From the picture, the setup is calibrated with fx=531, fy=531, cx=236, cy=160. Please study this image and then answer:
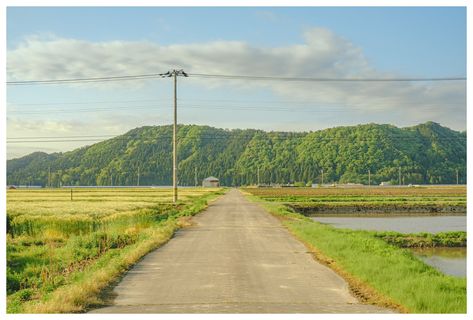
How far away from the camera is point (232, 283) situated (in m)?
11.3

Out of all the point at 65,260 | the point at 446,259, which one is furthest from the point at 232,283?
the point at 446,259

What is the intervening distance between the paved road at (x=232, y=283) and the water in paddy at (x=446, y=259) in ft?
17.6

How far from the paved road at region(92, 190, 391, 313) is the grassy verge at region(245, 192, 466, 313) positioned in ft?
1.49

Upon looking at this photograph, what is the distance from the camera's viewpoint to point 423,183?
15875 centimetres

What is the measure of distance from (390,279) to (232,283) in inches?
131

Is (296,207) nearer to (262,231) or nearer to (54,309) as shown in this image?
(262,231)

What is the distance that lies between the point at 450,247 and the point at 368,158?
143 metres

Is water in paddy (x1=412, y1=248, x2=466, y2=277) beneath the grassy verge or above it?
beneath

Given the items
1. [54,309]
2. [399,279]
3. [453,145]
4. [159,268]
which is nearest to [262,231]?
[159,268]

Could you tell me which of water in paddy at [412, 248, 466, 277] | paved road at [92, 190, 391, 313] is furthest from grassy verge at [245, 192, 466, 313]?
water in paddy at [412, 248, 466, 277]

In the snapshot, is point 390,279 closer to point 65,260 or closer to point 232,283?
point 232,283

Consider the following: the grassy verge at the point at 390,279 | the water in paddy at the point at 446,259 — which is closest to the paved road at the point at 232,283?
the grassy verge at the point at 390,279

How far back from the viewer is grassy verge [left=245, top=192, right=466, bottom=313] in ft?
30.1

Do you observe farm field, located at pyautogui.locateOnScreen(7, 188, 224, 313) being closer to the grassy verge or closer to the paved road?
the paved road
